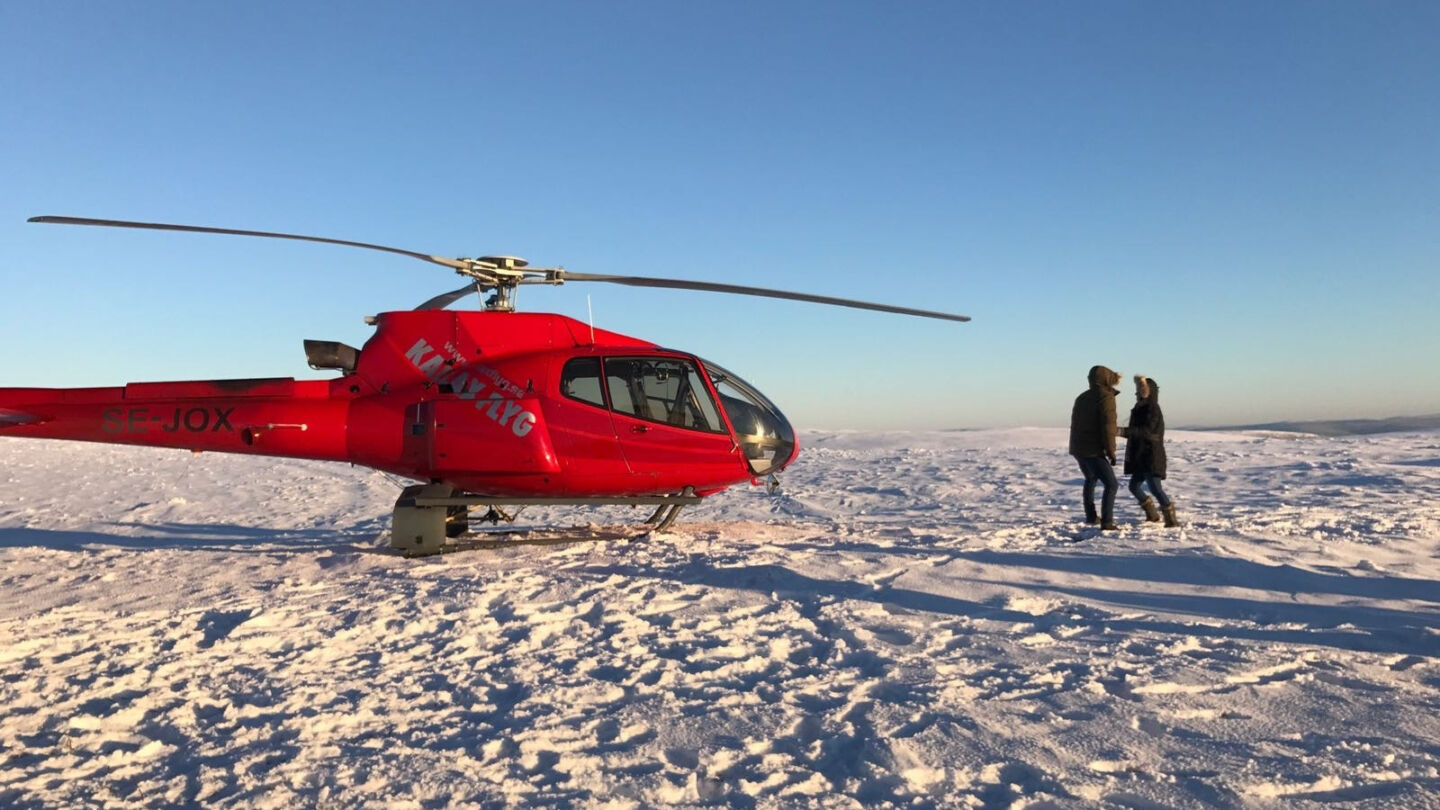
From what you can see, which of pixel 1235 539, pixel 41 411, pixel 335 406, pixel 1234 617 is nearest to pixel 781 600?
pixel 1234 617

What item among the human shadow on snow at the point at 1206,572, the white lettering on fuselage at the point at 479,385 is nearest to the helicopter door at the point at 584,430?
the white lettering on fuselage at the point at 479,385

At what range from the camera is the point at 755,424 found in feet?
29.6

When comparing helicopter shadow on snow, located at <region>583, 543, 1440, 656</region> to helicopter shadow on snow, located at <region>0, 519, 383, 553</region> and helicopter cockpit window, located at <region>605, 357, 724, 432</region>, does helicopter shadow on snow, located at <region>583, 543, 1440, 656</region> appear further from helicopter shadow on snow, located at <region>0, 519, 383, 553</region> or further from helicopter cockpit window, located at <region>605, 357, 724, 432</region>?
helicopter shadow on snow, located at <region>0, 519, 383, 553</region>

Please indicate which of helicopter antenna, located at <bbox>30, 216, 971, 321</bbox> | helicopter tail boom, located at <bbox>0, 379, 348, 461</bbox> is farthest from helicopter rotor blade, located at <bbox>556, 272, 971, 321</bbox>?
helicopter tail boom, located at <bbox>0, 379, 348, 461</bbox>

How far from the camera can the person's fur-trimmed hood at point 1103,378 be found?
353 inches

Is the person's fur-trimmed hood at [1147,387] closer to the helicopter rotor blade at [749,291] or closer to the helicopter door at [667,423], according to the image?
the helicopter rotor blade at [749,291]

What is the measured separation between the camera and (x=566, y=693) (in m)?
4.37

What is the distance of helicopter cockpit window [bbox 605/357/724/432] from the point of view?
8.73 metres

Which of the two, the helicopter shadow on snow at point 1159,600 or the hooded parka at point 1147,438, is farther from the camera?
the hooded parka at point 1147,438

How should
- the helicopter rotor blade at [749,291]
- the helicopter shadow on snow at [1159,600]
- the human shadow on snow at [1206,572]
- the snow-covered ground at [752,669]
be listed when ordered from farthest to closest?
the helicopter rotor blade at [749,291], the human shadow on snow at [1206,572], the helicopter shadow on snow at [1159,600], the snow-covered ground at [752,669]

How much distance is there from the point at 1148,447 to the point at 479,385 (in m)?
7.21

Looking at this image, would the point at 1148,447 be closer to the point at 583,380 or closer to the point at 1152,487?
the point at 1152,487

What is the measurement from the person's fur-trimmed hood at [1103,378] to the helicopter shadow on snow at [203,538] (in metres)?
8.36

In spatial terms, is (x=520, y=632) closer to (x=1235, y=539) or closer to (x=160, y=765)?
(x=160, y=765)
